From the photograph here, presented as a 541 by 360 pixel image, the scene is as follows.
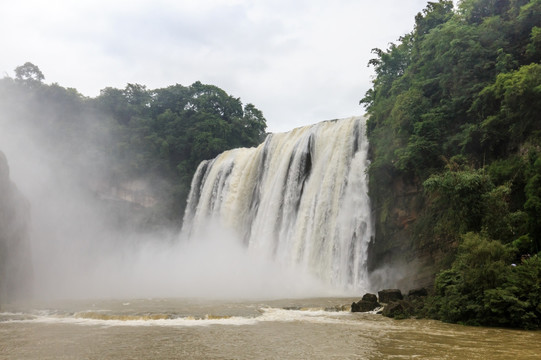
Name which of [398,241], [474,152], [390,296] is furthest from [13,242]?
[474,152]

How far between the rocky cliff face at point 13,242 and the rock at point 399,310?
20.2 m

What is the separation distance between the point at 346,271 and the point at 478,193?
9.72m

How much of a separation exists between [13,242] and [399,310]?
74.7ft

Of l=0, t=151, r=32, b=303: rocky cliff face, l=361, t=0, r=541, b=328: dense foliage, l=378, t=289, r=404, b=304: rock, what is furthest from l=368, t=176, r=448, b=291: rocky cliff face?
l=0, t=151, r=32, b=303: rocky cliff face

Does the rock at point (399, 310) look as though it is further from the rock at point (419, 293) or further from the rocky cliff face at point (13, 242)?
the rocky cliff face at point (13, 242)

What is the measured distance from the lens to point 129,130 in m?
48.9

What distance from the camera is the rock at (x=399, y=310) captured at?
548 inches

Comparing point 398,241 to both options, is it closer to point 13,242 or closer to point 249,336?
point 249,336

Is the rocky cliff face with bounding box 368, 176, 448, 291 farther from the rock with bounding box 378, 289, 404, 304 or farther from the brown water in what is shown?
the brown water

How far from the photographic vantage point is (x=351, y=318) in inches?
554

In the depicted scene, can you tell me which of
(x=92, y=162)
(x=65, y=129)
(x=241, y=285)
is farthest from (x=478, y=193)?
(x=65, y=129)

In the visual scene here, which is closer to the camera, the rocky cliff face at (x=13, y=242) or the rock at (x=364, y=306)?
the rock at (x=364, y=306)

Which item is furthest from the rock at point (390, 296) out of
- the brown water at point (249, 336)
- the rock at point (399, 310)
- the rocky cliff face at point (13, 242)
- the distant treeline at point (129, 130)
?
the distant treeline at point (129, 130)

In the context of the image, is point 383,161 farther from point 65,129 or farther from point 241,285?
point 65,129
